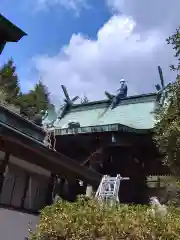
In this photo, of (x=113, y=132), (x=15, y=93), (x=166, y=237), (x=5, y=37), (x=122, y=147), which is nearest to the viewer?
(x=166, y=237)

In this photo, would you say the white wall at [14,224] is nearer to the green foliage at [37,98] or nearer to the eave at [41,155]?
the eave at [41,155]

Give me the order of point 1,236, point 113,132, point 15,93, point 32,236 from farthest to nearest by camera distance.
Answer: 1. point 15,93
2. point 113,132
3. point 1,236
4. point 32,236

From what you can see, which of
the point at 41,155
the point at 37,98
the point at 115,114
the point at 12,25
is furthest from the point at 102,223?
the point at 37,98

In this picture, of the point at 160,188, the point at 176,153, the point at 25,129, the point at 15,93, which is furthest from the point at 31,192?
the point at 15,93

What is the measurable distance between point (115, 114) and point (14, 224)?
394 inches

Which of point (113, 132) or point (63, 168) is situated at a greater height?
point (113, 132)

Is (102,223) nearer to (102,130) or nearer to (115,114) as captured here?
Answer: (102,130)

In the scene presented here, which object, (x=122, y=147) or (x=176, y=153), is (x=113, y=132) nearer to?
(x=122, y=147)

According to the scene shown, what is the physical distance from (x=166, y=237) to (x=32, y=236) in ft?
9.68

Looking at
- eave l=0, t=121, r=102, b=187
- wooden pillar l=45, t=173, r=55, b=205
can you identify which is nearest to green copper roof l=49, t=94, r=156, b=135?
eave l=0, t=121, r=102, b=187

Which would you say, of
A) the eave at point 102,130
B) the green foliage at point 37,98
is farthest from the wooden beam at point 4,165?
the green foliage at point 37,98

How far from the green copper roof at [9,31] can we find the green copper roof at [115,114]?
4.88m

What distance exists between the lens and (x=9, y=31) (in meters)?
11.3

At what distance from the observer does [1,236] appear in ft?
29.1
